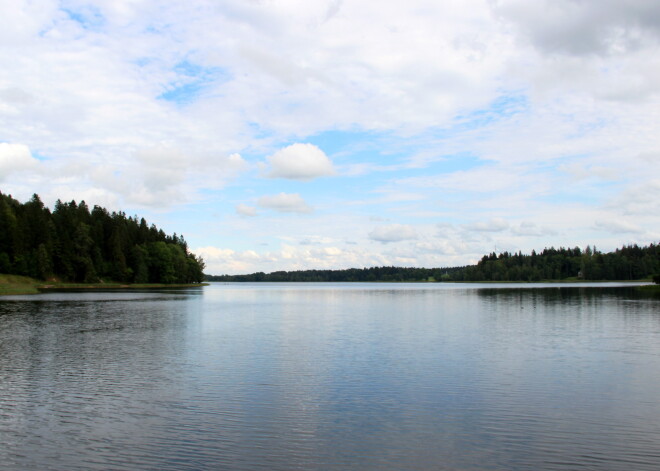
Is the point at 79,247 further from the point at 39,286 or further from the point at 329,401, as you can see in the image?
the point at 329,401

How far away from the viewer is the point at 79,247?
150625 millimetres

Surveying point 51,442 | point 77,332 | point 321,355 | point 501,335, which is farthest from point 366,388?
point 77,332

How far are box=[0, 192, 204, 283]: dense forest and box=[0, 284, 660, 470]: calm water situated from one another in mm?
110240

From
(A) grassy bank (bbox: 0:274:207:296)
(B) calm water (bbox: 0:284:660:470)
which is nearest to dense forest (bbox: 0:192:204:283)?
(A) grassy bank (bbox: 0:274:207:296)

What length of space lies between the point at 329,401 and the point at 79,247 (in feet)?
484

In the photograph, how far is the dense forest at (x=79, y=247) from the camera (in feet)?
462

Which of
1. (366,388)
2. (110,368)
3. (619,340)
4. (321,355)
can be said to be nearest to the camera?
(366,388)

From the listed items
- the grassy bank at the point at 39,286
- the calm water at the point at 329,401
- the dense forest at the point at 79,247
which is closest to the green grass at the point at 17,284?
the grassy bank at the point at 39,286

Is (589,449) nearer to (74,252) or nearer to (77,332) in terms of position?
(77,332)

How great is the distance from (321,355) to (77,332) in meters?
24.6

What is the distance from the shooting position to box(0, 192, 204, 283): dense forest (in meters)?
141

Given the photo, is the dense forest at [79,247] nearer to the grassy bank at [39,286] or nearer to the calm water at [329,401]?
the grassy bank at [39,286]

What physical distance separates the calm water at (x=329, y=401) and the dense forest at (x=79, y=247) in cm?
11024

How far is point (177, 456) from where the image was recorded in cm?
1600
